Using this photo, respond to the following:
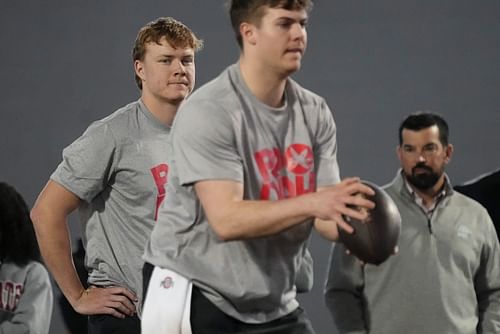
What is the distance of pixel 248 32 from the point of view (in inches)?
103

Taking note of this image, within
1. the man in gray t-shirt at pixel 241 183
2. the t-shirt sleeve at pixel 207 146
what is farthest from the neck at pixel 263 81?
the t-shirt sleeve at pixel 207 146

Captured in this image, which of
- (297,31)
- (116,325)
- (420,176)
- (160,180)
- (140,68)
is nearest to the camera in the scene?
(297,31)

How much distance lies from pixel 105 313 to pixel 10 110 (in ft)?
6.77

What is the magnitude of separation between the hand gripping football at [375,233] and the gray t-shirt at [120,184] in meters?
0.92

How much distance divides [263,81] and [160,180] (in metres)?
0.88

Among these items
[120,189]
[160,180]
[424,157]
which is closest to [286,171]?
[160,180]

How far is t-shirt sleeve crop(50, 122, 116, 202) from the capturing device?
3441 mm

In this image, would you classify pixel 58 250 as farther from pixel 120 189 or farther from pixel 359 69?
pixel 359 69

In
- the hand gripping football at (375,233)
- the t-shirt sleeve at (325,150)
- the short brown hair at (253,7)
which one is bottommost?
the hand gripping football at (375,233)

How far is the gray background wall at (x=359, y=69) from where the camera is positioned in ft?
16.5

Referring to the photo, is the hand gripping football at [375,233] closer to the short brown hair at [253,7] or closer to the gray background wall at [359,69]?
the short brown hair at [253,7]

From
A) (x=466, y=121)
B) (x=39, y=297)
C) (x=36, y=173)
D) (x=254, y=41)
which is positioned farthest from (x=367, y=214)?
(x=36, y=173)

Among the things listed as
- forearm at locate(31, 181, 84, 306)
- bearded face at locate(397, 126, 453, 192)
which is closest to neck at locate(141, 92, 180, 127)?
forearm at locate(31, 181, 84, 306)

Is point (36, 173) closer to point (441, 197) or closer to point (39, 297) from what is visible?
point (39, 297)
